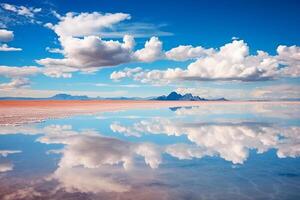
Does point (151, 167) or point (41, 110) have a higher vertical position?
point (41, 110)

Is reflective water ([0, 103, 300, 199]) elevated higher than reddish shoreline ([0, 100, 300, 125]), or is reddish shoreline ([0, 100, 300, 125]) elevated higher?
reddish shoreline ([0, 100, 300, 125])

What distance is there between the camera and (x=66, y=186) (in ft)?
28.3

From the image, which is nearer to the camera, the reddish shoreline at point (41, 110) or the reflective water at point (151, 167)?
the reflective water at point (151, 167)

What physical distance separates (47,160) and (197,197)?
21.4 feet

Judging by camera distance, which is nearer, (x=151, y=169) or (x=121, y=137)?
(x=151, y=169)

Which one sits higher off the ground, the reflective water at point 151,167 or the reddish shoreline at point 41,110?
the reddish shoreline at point 41,110

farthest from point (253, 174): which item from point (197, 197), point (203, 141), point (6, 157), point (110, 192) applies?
point (6, 157)

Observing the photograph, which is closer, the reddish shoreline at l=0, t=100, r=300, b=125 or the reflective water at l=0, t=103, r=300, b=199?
the reflective water at l=0, t=103, r=300, b=199

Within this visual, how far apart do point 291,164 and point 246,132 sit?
8875 mm

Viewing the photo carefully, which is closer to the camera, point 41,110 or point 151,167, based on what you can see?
point 151,167

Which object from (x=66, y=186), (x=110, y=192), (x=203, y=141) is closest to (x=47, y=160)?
(x=66, y=186)

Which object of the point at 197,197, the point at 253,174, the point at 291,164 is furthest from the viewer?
the point at 291,164

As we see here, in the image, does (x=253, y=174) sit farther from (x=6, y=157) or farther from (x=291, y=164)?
(x=6, y=157)

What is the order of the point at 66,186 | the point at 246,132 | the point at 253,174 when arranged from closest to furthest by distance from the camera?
the point at 66,186 → the point at 253,174 → the point at 246,132
